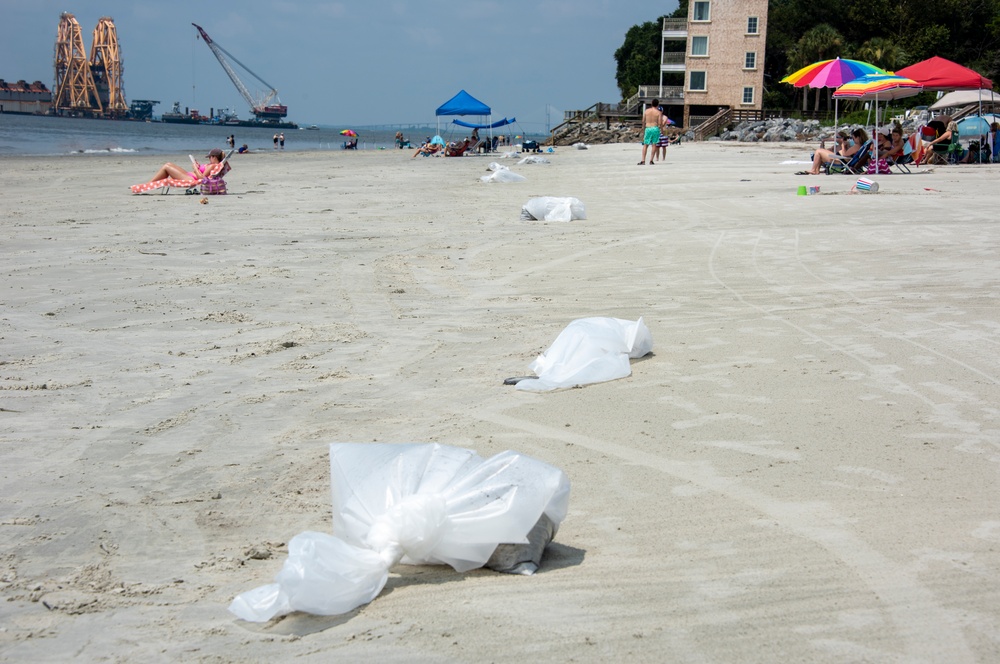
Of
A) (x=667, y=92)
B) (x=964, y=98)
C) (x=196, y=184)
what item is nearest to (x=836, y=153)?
(x=964, y=98)

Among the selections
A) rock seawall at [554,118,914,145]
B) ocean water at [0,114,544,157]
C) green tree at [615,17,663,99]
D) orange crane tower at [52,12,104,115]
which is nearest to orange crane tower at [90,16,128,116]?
orange crane tower at [52,12,104,115]

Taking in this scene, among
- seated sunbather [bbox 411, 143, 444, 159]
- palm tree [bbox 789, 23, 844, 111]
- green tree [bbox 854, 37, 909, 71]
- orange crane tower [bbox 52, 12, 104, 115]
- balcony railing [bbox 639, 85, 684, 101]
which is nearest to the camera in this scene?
seated sunbather [bbox 411, 143, 444, 159]

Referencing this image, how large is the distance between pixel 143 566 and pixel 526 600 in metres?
1.20

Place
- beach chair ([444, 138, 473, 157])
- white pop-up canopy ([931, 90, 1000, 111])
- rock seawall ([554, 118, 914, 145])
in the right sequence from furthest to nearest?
rock seawall ([554, 118, 914, 145]) < beach chair ([444, 138, 473, 157]) < white pop-up canopy ([931, 90, 1000, 111])

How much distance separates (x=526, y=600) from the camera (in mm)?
2422

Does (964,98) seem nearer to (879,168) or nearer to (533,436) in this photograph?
(879,168)

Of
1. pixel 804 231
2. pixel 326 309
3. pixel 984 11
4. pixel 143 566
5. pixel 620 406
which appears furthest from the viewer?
pixel 984 11

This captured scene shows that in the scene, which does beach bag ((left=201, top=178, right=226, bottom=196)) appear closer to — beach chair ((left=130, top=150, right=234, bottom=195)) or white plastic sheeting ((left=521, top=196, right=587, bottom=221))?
beach chair ((left=130, top=150, right=234, bottom=195))

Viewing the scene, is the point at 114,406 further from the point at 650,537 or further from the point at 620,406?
the point at 650,537

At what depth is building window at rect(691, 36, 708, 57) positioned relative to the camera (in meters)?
56.6

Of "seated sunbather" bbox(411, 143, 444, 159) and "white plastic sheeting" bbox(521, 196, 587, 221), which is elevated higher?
"seated sunbather" bbox(411, 143, 444, 159)

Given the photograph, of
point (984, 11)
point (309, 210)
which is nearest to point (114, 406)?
point (309, 210)

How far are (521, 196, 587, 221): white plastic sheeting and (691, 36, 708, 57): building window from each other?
164ft

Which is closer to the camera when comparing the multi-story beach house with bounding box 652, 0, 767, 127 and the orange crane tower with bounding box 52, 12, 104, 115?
the multi-story beach house with bounding box 652, 0, 767, 127
